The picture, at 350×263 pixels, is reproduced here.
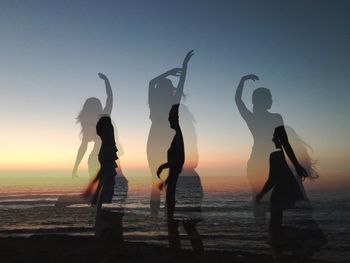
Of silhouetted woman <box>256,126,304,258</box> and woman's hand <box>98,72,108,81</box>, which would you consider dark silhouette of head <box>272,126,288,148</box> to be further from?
woman's hand <box>98,72,108,81</box>

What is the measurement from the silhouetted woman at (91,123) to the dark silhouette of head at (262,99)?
3.07 meters

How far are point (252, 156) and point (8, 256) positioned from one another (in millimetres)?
6460

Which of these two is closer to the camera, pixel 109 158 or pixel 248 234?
pixel 109 158

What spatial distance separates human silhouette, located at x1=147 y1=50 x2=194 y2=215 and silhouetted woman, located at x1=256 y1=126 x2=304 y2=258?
98.2 inches

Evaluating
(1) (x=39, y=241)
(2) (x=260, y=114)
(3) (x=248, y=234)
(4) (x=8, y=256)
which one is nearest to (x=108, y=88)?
(2) (x=260, y=114)

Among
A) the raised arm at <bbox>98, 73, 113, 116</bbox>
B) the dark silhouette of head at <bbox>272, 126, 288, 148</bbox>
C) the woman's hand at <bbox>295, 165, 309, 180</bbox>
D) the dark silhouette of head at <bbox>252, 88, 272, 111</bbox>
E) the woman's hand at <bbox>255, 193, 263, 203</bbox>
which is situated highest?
the raised arm at <bbox>98, 73, 113, 116</bbox>

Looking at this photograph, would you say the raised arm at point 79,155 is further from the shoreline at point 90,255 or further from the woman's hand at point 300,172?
the woman's hand at point 300,172

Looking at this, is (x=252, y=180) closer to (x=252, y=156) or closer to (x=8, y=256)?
(x=252, y=156)

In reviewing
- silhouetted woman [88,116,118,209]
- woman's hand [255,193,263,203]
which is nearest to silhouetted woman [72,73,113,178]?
silhouetted woman [88,116,118,209]

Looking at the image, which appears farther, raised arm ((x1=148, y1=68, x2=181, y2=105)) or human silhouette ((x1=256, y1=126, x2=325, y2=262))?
raised arm ((x1=148, y1=68, x2=181, y2=105))

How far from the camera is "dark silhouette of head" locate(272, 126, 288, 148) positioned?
21.0 ft

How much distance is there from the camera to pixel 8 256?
30.5 ft

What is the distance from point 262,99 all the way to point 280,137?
106cm

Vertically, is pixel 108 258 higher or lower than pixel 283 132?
lower
